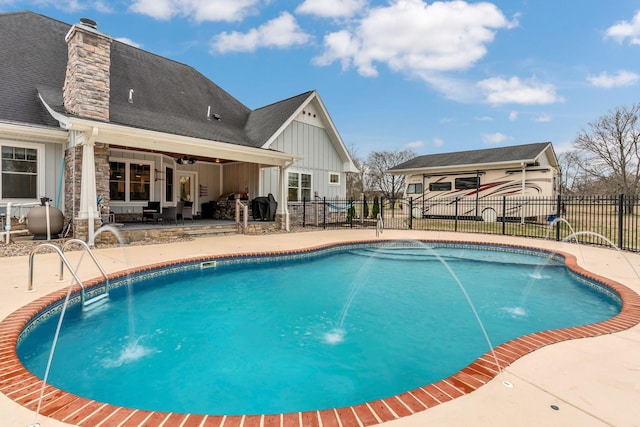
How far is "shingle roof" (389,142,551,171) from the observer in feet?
54.9

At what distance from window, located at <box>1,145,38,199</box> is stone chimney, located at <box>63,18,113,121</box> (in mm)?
1742

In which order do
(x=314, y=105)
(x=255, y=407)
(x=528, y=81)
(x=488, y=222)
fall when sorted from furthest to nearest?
(x=528, y=81) < (x=488, y=222) < (x=314, y=105) < (x=255, y=407)

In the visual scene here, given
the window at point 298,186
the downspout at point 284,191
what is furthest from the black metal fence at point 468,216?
the downspout at point 284,191

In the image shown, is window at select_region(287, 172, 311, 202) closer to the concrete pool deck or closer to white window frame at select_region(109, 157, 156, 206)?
white window frame at select_region(109, 157, 156, 206)

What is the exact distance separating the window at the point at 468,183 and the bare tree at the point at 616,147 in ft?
52.9

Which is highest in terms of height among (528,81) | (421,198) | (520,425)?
(528,81)

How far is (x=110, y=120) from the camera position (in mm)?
9898

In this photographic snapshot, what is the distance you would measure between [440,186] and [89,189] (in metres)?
17.5

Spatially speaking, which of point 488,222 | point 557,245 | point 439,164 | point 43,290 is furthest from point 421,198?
point 43,290

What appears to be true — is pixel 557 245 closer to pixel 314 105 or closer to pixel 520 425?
pixel 520 425

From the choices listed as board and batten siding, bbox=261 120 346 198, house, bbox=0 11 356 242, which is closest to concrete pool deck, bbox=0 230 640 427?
house, bbox=0 11 356 242

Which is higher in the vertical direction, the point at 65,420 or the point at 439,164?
the point at 439,164

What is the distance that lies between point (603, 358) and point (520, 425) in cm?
150

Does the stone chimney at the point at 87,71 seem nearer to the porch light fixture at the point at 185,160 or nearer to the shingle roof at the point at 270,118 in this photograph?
the porch light fixture at the point at 185,160
